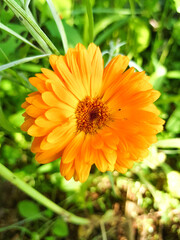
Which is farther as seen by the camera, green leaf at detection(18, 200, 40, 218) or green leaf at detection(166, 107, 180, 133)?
green leaf at detection(166, 107, 180, 133)

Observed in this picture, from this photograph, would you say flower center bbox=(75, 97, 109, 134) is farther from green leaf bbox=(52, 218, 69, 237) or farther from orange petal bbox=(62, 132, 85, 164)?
green leaf bbox=(52, 218, 69, 237)

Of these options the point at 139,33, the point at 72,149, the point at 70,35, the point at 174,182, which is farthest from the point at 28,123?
the point at 139,33

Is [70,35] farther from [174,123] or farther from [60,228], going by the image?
[60,228]

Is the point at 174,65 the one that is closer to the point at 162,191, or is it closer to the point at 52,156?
the point at 162,191

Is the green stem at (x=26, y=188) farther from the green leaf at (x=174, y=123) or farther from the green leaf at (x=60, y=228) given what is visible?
the green leaf at (x=174, y=123)

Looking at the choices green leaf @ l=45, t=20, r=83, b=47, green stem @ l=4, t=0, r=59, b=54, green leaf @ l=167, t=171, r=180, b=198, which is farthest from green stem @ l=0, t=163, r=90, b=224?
green leaf @ l=45, t=20, r=83, b=47

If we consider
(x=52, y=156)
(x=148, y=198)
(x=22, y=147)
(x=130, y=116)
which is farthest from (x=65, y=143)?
(x=148, y=198)
